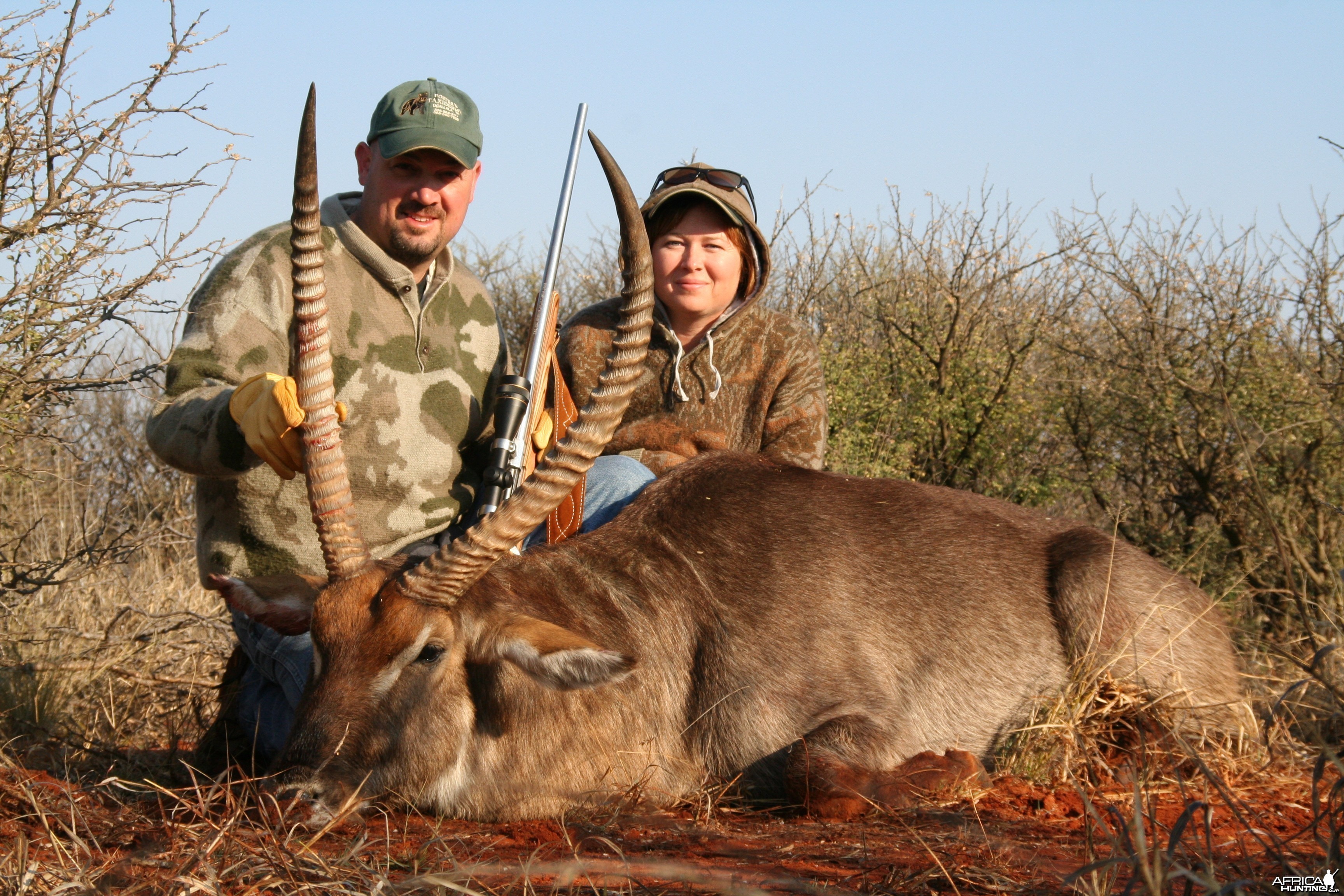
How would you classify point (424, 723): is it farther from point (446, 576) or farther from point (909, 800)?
point (909, 800)

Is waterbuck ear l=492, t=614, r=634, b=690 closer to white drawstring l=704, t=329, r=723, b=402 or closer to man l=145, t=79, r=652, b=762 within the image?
man l=145, t=79, r=652, b=762

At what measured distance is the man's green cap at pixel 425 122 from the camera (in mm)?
5066

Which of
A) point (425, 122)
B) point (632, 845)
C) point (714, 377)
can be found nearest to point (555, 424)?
point (714, 377)

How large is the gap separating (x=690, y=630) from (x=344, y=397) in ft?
5.56

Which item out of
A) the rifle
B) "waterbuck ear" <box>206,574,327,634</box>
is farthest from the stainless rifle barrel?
"waterbuck ear" <box>206,574,327,634</box>

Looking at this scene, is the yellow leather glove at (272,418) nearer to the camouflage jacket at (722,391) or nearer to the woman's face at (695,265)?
the camouflage jacket at (722,391)

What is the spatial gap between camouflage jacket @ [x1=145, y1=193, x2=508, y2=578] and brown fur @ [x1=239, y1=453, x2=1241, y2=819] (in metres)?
0.88

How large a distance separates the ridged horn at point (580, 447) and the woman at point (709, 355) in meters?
1.84

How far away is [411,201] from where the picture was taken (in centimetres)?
520

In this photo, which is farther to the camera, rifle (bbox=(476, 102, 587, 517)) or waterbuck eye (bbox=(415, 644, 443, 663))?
rifle (bbox=(476, 102, 587, 517))

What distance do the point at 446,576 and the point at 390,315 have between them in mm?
1704

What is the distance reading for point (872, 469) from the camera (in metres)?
8.66

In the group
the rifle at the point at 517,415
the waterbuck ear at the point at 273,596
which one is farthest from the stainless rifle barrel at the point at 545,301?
the waterbuck ear at the point at 273,596

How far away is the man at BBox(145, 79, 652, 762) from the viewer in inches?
183
